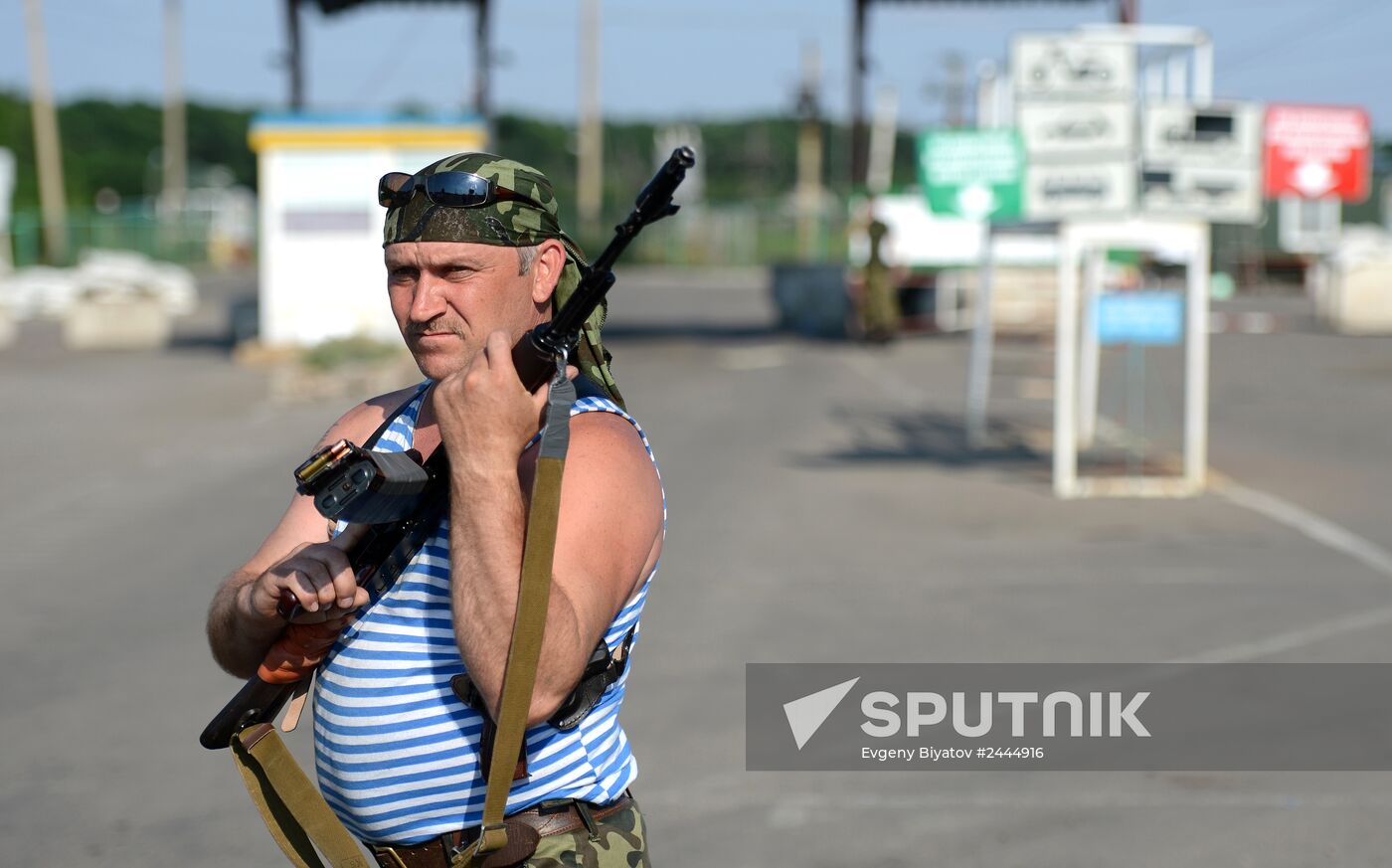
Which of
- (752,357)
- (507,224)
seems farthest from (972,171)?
(752,357)

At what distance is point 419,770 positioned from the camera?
2.57 metres

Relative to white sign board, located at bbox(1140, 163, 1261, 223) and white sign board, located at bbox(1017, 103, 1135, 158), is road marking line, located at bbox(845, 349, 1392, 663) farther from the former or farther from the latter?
white sign board, located at bbox(1017, 103, 1135, 158)

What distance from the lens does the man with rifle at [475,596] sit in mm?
2301

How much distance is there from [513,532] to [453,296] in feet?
1.39

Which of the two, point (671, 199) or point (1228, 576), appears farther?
point (1228, 576)

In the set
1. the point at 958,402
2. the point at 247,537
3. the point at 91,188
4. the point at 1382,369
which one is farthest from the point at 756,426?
the point at 91,188

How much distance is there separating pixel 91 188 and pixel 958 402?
8318cm

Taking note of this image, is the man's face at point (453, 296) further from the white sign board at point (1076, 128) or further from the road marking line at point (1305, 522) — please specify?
the white sign board at point (1076, 128)

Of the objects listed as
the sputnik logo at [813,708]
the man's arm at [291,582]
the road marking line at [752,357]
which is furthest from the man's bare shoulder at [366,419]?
the road marking line at [752,357]

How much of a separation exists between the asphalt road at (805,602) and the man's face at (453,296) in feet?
10.0

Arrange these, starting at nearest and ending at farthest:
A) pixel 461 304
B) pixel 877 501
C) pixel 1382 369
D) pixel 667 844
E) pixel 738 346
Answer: pixel 461 304 < pixel 667 844 < pixel 877 501 < pixel 1382 369 < pixel 738 346

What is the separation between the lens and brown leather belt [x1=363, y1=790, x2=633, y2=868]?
8.32ft

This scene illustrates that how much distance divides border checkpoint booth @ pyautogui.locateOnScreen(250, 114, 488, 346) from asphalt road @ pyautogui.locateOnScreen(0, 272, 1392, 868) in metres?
4.73

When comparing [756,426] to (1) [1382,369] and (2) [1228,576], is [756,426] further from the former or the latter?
(1) [1382,369]
